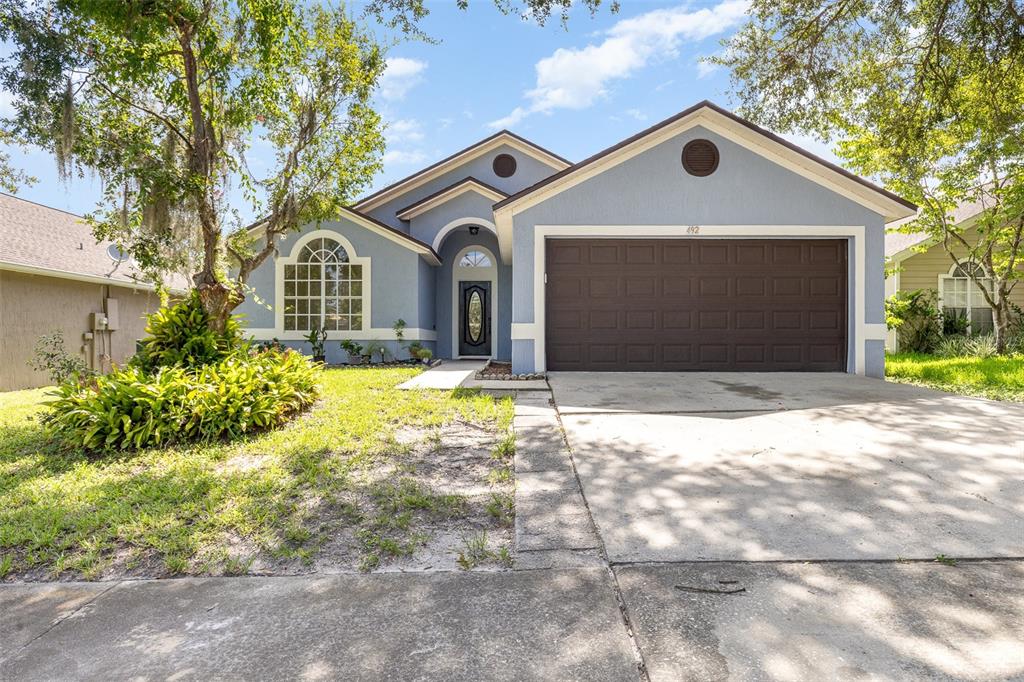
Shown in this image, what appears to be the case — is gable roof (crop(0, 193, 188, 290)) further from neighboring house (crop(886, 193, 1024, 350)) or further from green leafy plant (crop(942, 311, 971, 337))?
green leafy plant (crop(942, 311, 971, 337))

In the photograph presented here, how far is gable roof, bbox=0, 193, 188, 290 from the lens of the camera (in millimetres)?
10941

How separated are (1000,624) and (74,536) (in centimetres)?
475

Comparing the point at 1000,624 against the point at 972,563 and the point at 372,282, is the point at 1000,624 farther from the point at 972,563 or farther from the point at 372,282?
the point at 372,282

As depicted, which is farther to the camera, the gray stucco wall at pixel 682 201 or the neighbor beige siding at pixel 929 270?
the neighbor beige siding at pixel 929 270

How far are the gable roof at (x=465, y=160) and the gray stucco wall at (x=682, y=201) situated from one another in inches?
292

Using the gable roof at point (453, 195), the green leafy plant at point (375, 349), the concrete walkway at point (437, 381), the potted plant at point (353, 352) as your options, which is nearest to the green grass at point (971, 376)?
the concrete walkway at point (437, 381)

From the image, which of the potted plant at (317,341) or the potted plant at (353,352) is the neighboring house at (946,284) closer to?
the potted plant at (353,352)

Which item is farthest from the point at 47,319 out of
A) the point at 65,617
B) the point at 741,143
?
the point at 741,143

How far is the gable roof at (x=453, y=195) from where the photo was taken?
14.9 m

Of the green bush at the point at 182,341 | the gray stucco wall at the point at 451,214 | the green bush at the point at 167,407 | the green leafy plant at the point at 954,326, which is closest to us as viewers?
the green bush at the point at 167,407

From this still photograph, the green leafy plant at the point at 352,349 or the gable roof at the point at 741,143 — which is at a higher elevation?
the gable roof at the point at 741,143

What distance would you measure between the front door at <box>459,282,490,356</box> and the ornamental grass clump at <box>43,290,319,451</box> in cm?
876

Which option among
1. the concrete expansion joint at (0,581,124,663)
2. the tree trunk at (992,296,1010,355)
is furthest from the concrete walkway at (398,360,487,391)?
the tree trunk at (992,296,1010,355)

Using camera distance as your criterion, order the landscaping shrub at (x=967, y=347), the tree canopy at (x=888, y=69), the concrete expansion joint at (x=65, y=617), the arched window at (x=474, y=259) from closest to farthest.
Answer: the concrete expansion joint at (x=65, y=617), the tree canopy at (x=888, y=69), the landscaping shrub at (x=967, y=347), the arched window at (x=474, y=259)
